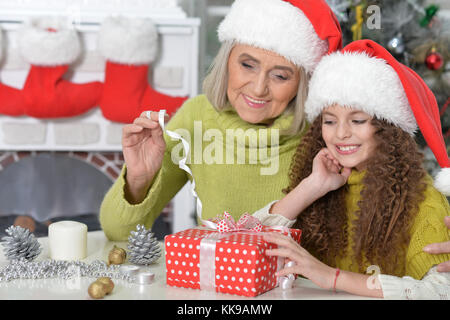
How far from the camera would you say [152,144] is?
1.43 metres

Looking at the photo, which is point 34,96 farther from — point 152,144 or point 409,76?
point 409,76

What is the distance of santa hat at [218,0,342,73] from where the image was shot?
1.44m

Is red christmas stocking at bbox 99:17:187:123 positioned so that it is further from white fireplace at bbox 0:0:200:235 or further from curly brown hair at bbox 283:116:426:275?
curly brown hair at bbox 283:116:426:275

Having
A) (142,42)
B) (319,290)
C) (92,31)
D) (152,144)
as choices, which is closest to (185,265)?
(319,290)

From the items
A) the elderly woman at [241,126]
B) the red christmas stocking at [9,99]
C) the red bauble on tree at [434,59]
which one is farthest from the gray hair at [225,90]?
the red christmas stocking at [9,99]

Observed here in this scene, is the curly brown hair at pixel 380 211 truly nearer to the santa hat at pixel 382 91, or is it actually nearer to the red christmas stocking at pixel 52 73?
the santa hat at pixel 382 91

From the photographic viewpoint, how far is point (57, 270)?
1125 mm

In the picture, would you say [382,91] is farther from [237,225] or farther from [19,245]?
[19,245]

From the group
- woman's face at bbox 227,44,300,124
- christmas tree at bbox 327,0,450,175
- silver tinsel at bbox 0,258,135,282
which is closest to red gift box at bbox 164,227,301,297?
silver tinsel at bbox 0,258,135,282

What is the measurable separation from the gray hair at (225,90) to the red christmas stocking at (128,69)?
1.13 meters

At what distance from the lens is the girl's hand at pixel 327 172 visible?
1338 millimetres

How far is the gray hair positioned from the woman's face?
21mm

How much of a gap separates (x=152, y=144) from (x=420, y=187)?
0.68 meters

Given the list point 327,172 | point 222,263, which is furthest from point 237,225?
point 327,172
